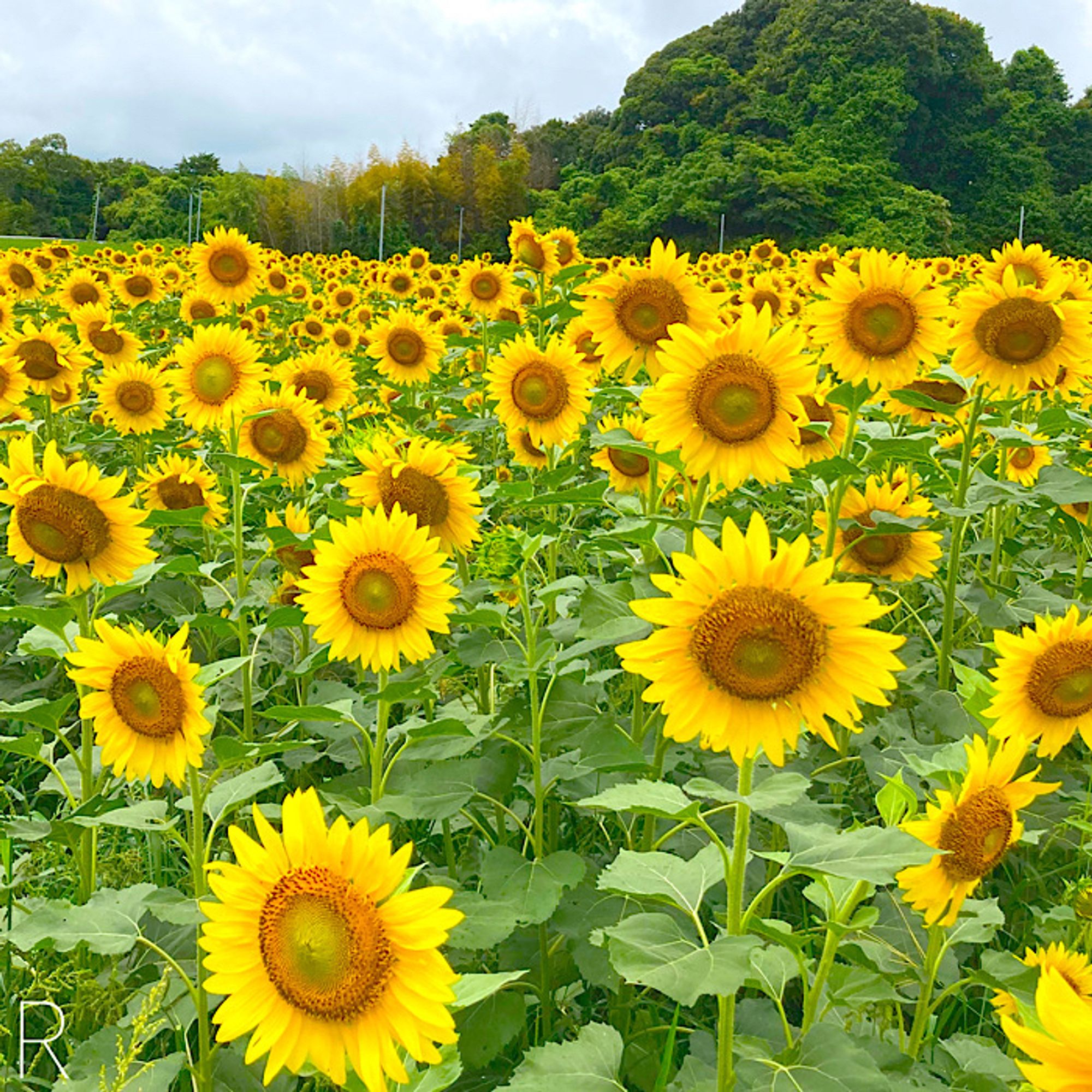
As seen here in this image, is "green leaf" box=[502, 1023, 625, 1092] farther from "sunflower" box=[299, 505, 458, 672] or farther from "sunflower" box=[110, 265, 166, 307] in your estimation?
"sunflower" box=[110, 265, 166, 307]

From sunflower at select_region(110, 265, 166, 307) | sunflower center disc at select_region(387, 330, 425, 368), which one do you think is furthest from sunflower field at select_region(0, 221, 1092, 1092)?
sunflower at select_region(110, 265, 166, 307)

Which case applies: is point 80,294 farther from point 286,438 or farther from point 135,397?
point 286,438

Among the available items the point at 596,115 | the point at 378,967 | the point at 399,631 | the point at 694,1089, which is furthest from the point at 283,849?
the point at 596,115

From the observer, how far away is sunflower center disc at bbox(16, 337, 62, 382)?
4.84 meters

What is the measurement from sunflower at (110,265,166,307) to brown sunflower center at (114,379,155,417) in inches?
122

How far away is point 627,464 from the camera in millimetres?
3145

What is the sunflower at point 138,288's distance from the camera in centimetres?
773

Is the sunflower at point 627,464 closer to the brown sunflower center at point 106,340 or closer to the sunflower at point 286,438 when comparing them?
the sunflower at point 286,438

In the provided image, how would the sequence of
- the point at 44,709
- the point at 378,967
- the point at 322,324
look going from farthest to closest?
the point at 322,324 < the point at 44,709 < the point at 378,967

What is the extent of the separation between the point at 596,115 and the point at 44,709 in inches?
2159

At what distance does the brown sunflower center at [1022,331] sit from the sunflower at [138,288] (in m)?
6.58

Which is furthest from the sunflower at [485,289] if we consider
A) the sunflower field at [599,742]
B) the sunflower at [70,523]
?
the sunflower at [70,523]

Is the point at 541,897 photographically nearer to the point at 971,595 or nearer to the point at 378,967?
the point at 378,967

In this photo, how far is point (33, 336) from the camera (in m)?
4.98
